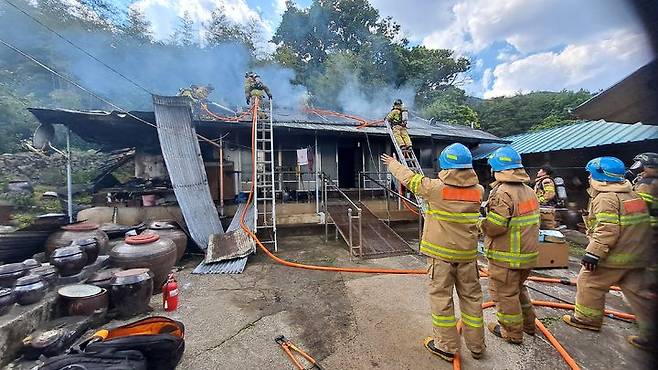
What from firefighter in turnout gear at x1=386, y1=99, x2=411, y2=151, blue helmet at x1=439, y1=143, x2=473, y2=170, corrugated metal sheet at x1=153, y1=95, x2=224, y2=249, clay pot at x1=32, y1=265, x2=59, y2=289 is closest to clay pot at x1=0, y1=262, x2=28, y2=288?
clay pot at x1=32, y1=265, x2=59, y2=289

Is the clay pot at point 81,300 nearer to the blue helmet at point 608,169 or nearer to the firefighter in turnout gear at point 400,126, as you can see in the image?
the blue helmet at point 608,169

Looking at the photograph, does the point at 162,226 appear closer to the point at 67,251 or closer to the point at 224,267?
the point at 224,267

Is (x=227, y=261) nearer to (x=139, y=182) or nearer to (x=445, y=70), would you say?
(x=139, y=182)

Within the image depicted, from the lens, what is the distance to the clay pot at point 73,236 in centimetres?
441

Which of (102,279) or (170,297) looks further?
(170,297)

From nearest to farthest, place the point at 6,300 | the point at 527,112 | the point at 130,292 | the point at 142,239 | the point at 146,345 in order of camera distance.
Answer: the point at 146,345, the point at 6,300, the point at 130,292, the point at 142,239, the point at 527,112

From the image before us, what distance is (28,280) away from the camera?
296 centimetres

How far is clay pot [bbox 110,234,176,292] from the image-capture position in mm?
4020

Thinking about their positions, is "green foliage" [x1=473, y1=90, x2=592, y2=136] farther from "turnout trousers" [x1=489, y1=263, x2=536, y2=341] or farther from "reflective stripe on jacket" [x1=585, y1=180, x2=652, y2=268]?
"turnout trousers" [x1=489, y1=263, x2=536, y2=341]

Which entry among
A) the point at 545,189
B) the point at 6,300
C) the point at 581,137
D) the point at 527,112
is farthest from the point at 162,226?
the point at 527,112

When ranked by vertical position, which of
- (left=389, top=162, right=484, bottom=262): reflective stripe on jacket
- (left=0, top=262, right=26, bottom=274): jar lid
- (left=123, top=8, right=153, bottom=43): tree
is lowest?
(left=0, top=262, right=26, bottom=274): jar lid

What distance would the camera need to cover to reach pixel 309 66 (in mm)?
21281

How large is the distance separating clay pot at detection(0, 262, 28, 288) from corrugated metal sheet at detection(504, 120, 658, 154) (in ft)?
35.8

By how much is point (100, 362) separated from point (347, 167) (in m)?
9.43
